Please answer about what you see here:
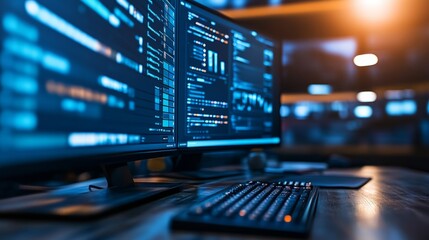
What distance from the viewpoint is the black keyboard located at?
497mm

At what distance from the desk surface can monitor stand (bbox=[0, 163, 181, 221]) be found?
0.02 m

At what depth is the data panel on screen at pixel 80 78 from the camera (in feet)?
1.60

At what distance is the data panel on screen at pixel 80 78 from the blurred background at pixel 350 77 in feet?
8.63

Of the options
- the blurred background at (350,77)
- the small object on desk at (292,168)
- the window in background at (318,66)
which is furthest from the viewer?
the window in background at (318,66)

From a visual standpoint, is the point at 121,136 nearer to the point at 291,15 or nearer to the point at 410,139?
the point at 291,15

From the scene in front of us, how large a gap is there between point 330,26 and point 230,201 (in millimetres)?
3278

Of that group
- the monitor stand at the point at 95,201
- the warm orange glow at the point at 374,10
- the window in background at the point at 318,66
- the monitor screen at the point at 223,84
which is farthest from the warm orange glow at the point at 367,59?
the monitor stand at the point at 95,201

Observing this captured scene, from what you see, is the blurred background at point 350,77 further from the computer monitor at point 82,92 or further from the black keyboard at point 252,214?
the black keyboard at point 252,214

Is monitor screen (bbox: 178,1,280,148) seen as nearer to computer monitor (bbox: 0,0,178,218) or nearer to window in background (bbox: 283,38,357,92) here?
computer monitor (bbox: 0,0,178,218)

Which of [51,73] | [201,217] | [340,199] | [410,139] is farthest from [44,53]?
[410,139]

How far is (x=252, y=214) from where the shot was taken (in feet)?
1.79

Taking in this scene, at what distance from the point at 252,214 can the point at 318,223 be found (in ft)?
0.43

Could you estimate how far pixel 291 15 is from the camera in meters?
3.48

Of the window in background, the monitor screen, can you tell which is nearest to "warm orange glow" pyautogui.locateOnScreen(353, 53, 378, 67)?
the monitor screen
